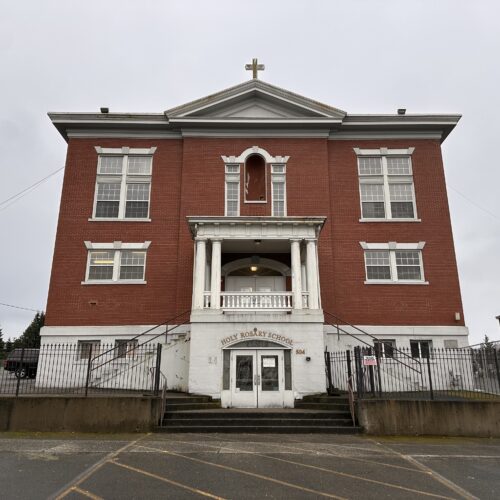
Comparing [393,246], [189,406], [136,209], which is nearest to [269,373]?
[189,406]

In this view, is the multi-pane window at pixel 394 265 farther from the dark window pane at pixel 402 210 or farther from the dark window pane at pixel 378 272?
the dark window pane at pixel 402 210

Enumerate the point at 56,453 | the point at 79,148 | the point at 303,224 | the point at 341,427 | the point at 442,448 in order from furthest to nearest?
1. the point at 79,148
2. the point at 303,224
3. the point at 341,427
4. the point at 442,448
5. the point at 56,453

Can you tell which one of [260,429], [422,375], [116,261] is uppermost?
[116,261]

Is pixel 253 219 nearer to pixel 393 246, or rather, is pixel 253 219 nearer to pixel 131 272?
pixel 131 272

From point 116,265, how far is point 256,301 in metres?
7.46

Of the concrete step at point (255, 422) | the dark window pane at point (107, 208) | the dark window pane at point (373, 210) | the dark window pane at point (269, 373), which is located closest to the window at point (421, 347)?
the dark window pane at point (373, 210)

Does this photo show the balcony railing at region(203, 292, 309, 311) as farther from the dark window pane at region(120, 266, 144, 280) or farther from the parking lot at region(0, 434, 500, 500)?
the parking lot at region(0, 434, 500, 500)

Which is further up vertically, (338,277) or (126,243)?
(126,243)

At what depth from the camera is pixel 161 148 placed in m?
21.4

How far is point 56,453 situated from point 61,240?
12.4m

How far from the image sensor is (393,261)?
20.0 m

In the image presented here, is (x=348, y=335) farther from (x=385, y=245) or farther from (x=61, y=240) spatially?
(x=61, y=240)

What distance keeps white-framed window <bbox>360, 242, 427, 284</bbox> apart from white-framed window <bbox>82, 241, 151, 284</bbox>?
10571 mm

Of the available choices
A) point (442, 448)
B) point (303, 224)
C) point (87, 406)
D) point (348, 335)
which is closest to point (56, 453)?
point (87, 406)
